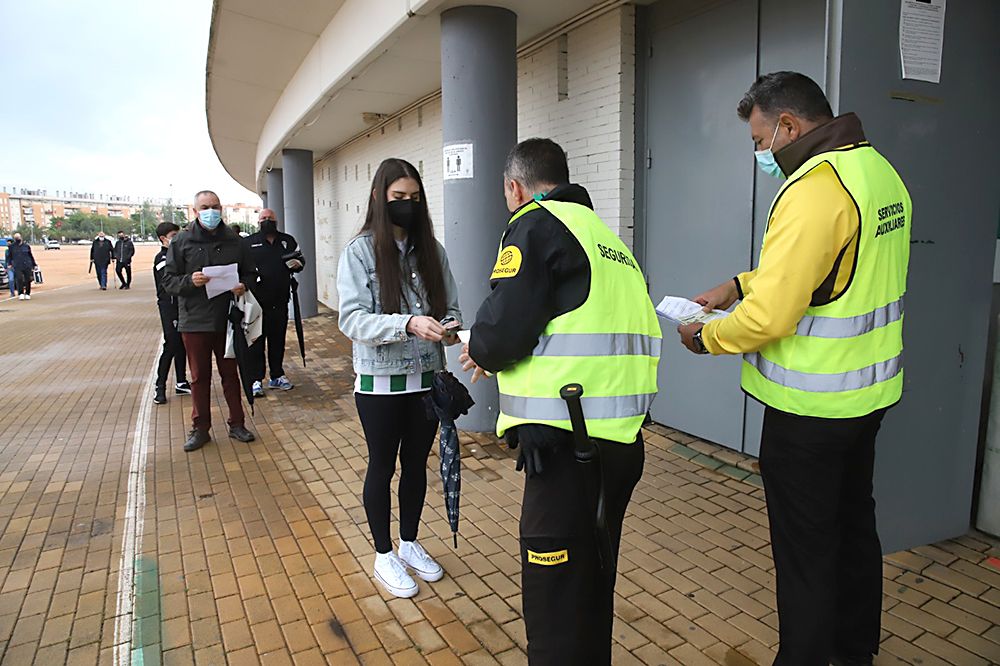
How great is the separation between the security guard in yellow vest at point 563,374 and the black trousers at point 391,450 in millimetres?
1140

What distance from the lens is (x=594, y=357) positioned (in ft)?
6.02

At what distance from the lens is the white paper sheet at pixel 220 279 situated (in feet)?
16.8

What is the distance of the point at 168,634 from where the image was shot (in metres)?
2.89

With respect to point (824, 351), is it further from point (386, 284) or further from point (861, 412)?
point (386, 284)

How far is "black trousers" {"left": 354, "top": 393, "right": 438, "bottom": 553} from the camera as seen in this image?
2986 mm

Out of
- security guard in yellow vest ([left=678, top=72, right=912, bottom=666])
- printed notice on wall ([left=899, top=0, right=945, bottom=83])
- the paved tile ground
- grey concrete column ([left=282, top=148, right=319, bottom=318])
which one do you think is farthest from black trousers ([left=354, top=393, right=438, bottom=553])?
grey concrete column ([left=282, top=148, right=319, bottom=318])

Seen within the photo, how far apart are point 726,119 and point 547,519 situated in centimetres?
376

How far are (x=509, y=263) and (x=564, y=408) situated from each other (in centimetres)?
43

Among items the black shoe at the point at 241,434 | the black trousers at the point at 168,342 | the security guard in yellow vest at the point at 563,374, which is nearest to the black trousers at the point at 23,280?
the black trousers at the point at 168,342

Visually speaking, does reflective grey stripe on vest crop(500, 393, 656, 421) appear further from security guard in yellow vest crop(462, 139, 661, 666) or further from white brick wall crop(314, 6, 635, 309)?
white brick wall crop(314, 6, 635, 309)

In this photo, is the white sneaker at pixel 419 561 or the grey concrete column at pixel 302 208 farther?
the grey concrete column at pixel 302 208

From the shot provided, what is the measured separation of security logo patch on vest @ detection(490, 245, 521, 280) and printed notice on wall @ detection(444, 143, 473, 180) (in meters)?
3.60

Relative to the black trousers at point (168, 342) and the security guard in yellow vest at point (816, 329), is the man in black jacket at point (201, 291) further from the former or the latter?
the security guard in yellow vest at point (816, 329)

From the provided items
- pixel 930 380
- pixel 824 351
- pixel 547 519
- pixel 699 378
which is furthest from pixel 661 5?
pixel 547 519
